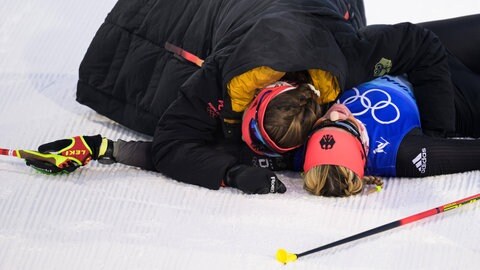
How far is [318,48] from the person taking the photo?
2189mm

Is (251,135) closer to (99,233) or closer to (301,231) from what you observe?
(301,231)

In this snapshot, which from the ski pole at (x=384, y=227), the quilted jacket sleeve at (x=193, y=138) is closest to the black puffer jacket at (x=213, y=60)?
the quilted jacket sleeve at (x=193, y=138)

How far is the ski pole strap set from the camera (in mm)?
2498

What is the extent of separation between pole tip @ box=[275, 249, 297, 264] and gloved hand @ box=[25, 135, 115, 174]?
2.04 feet

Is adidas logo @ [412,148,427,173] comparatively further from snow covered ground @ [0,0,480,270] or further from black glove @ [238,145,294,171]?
black glove @ [238,145,294,171]

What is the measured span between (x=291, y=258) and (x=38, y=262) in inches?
22.0

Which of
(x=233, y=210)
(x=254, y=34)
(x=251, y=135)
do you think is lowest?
(x=233, y=210)

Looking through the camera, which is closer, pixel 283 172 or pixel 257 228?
pixel 257 228

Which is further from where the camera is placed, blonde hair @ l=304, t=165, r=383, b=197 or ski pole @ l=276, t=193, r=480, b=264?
blonde hair @ l=304, t=165, r=383, b=197

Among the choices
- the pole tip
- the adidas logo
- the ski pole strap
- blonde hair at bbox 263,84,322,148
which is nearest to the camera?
the pole tip

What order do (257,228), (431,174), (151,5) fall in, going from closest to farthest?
(257,228) → (431,174) → (151,5)


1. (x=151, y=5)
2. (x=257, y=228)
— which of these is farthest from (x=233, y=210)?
(x=151, y=5)

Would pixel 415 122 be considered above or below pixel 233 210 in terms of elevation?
above

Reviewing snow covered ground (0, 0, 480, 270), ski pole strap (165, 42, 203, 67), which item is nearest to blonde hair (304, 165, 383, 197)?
snow covered ground (0, 0, 480, 270)
